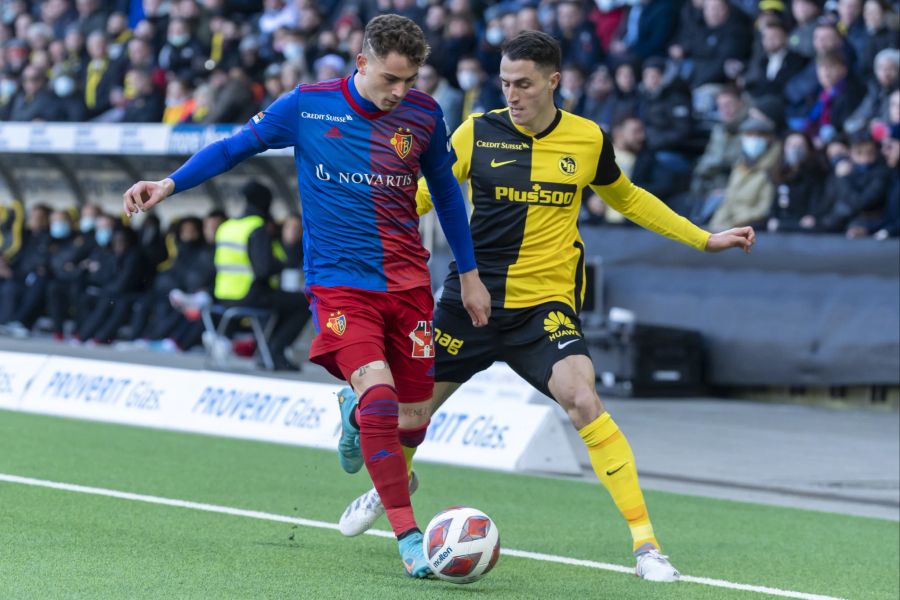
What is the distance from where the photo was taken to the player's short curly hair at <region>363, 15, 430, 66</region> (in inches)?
242

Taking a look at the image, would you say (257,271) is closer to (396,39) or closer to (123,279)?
(123,279)

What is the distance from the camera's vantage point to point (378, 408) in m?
6.26

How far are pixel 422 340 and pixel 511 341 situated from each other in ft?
2.00

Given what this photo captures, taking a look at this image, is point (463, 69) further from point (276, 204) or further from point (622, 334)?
point (622, 334)

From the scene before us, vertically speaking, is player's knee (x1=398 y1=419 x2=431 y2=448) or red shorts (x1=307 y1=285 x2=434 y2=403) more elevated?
red shorts (x1=307 y1=285 x2=434 y2=403)

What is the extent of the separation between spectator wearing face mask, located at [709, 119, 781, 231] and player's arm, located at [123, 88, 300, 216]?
931 centimetres

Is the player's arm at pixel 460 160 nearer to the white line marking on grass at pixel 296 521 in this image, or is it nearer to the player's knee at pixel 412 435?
the player's knee at pixel 412 435

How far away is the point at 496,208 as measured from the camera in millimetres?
7238

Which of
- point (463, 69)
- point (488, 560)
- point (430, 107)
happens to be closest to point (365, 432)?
point (488, 560)

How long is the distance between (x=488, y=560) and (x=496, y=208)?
1.76 meters

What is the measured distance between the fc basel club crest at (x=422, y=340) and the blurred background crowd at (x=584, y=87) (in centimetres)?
847

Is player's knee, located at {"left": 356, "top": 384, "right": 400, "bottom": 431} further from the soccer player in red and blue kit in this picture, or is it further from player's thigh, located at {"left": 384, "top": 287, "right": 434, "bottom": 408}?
player's thigh, located at {"left": 384, "top": 287, "right": 434, "bottom": 408}

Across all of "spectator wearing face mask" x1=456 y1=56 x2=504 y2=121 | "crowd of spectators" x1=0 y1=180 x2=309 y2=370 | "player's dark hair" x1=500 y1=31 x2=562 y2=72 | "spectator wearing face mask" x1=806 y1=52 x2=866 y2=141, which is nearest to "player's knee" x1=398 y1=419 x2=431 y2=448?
"player's dark hair" x1=500 y1=31 x2=562 y2=72

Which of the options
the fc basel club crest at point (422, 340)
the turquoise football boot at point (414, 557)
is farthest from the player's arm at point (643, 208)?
the turquoise football boot at point (414, 557)
